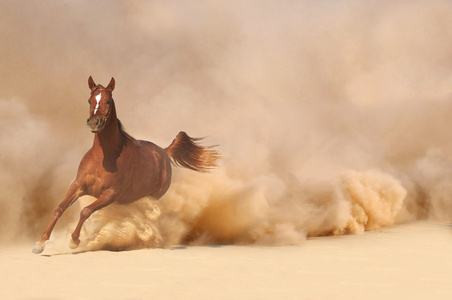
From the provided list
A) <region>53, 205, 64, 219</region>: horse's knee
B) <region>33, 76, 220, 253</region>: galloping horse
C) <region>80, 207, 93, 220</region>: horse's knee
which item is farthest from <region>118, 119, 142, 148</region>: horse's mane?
<region>53, 205, 64, 219</region>: horse's knee

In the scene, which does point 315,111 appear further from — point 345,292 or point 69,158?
point 345,292

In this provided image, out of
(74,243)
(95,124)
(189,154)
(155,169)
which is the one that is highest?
(189,154)

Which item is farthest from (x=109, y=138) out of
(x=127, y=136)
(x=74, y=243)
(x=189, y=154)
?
(x=189, y=154)

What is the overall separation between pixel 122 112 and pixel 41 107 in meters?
3.41

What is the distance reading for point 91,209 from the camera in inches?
453

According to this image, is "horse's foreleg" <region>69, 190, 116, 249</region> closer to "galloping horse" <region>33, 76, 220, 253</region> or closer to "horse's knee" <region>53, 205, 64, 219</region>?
"galloping horse" <region>33, 76, 220, 253</region>

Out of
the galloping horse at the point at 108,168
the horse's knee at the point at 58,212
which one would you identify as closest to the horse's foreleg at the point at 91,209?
the galloping horse at the point at 108,168

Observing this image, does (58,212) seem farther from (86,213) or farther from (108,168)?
(108,168)

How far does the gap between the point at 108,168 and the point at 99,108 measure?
4.18 ft

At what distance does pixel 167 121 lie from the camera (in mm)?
21375

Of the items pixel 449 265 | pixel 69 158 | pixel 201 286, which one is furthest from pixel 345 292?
pixel 69 158

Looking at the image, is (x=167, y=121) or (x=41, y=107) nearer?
(x=41, y=107)

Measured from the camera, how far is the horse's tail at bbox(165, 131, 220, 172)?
45.0 feet

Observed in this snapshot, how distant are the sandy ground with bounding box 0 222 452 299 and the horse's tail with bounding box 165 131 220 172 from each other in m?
1.86
